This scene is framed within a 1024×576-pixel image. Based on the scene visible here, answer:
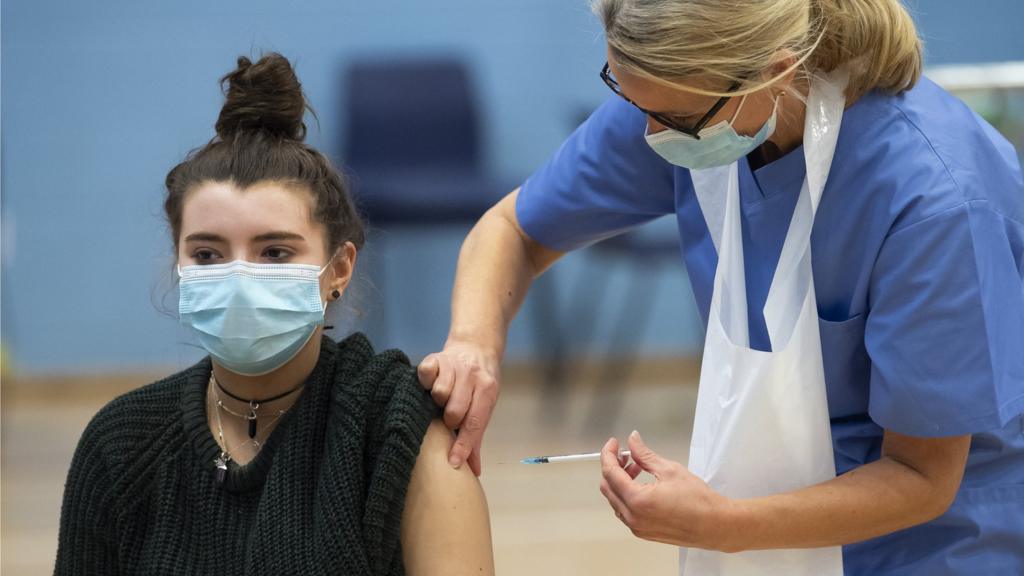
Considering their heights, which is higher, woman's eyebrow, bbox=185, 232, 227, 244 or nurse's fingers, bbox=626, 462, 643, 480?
woman's eyebrow, bbox=185, 232, 227, 244

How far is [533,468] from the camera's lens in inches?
156

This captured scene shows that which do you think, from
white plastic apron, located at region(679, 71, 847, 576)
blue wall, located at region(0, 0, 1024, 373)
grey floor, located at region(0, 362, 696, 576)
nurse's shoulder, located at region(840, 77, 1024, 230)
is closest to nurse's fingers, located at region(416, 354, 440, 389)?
white plastic apron, located at region(679, 71, 847, 576)

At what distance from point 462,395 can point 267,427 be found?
284 millimetres

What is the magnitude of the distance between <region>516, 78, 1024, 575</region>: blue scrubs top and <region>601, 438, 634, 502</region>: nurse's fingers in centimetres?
26

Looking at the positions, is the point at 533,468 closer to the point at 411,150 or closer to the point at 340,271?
the point at 411,150

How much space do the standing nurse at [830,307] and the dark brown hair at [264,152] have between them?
0.94ft

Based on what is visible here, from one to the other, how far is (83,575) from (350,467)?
1.29 feet

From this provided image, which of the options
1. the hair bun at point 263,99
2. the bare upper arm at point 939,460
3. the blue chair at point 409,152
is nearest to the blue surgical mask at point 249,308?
the hair bun at point 263,99

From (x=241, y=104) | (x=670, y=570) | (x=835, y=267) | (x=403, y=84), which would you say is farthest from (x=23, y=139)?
(x=835, y=267)

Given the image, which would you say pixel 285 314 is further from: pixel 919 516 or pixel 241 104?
pixel 919 516

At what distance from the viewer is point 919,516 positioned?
4.64ft

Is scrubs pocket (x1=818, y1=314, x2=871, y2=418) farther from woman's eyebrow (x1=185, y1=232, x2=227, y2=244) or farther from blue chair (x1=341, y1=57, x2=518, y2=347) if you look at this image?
blue chair (x1=341, y1=57, x2=518, y2=347)

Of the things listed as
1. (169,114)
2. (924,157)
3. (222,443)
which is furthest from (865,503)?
(169,114)

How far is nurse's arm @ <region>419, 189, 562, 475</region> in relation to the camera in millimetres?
1608
